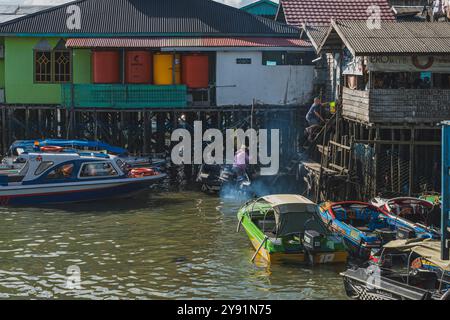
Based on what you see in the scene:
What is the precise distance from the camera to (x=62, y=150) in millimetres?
32812

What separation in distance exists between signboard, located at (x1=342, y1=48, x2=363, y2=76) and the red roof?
727 centimetres

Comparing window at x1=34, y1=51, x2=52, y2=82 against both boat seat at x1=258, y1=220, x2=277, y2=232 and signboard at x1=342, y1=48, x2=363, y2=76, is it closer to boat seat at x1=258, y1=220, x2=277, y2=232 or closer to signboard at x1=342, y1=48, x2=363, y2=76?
signboard at x1=342, y1=48, x2=363, y2=76

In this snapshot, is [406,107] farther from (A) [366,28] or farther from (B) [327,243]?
(B) [327,243]

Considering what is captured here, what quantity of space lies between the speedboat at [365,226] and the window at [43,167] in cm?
974

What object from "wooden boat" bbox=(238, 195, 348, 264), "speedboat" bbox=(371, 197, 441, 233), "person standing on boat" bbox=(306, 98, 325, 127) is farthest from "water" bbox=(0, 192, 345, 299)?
"person standing on boat" bbox=(306, 98, 325, 127)

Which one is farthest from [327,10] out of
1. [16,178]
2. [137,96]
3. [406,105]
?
[16,178]

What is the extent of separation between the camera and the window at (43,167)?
31.0 metres

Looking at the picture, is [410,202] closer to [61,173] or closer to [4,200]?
[61,173]

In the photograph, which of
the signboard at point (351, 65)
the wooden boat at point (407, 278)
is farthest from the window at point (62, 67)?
the wooden boat at point (407, 278)

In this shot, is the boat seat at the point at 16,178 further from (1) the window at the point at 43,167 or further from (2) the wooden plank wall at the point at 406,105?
(2) the wooden plank wall at the point at 406,105

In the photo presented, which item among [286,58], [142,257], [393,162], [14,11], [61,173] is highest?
[14,11]

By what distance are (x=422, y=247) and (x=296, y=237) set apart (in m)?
3.58

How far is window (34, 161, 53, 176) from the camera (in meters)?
31.0
